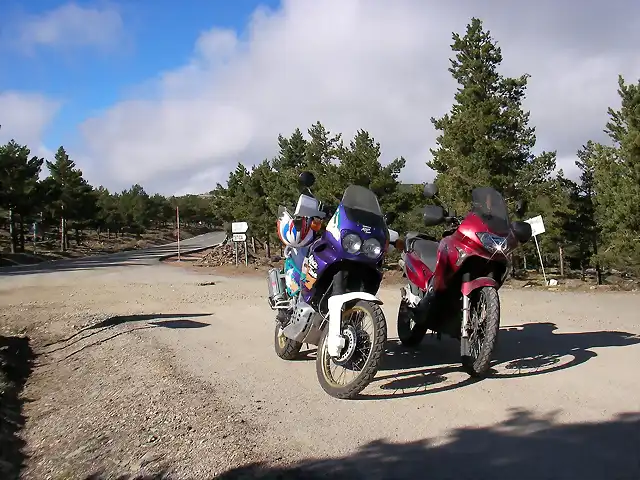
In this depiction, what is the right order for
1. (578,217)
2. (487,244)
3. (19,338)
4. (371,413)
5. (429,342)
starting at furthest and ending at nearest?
(578,217), (19,338), (429,342), (487,244), (371,413)

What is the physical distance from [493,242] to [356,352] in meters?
1.64

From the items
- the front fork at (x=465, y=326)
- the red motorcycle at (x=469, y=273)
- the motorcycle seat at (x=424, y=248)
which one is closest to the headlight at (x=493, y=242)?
the red motorcycle at (x=469, y=273)

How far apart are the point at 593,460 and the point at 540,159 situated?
18770 mm

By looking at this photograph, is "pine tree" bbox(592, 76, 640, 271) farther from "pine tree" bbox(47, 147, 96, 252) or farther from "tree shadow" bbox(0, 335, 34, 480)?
"pine tree" bbox(47, 147, 96, 252)

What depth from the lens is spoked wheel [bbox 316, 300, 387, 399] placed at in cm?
447

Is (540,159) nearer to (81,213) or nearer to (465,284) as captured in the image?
(465,284)

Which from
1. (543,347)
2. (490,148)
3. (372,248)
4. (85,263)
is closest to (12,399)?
(372,248)

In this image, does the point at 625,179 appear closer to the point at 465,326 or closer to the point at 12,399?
the point at 465,326

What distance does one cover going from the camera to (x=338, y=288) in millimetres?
5137

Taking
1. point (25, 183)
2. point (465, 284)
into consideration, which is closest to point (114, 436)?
point (465, 284)

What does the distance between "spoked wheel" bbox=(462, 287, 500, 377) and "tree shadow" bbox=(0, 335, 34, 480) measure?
3834mm

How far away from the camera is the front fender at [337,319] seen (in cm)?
468

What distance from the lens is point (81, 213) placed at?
173ft

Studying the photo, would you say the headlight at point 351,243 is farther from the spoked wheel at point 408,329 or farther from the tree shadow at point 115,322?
the tree shadow at point 115,322
